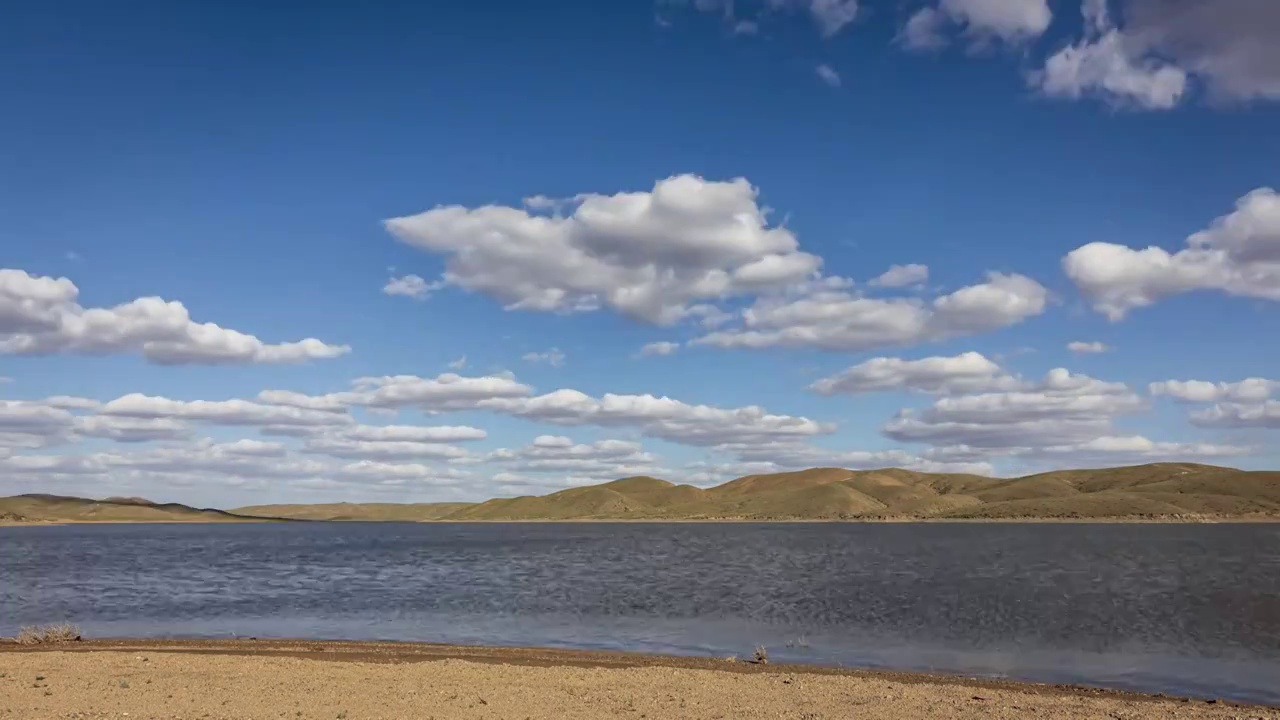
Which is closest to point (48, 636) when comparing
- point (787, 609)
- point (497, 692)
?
point (497, 692)

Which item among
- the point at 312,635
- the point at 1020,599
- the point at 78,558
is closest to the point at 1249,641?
the point at 1020,599

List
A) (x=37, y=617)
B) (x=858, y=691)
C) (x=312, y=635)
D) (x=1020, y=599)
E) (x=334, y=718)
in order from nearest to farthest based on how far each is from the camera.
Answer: (x=334, y=718), (x=858, y=691), (x=312, y=635), (x=37, y=617), (x=1020, y=599)

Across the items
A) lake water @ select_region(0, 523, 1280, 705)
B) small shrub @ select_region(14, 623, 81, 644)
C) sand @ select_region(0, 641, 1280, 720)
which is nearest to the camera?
sand @ select_region(0, 641, 1280, 720)

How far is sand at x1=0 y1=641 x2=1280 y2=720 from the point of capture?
60.4 feet

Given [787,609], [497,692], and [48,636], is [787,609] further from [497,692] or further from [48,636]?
[48,636]

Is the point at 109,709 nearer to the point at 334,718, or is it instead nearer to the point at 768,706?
the point at 334,718

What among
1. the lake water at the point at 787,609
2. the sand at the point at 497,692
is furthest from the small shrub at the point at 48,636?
the sand at the point at 497,692

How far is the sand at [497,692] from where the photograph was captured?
18406 mm

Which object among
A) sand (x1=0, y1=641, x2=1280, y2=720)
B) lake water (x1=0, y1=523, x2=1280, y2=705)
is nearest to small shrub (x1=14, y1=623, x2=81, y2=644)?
lake water (x1=0, y1=523, x2=1280, y2=705)

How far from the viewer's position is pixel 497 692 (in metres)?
20.9

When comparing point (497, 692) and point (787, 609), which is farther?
point (787, 609)

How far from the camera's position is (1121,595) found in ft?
161

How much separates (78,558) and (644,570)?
6515cm

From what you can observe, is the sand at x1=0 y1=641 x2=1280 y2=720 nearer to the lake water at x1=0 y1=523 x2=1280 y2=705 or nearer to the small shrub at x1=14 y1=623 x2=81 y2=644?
the small shrub at x1=14 y1=623 x2=81 y2=644
